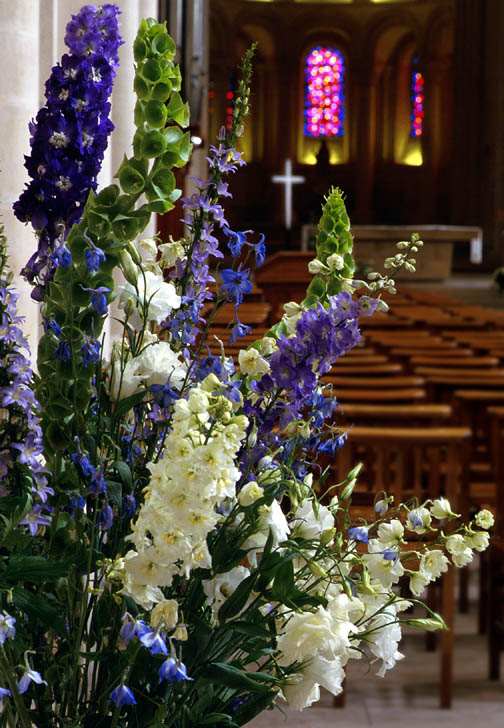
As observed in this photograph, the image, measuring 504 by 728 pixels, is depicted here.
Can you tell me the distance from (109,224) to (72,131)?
7 centimetres

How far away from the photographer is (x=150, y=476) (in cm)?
72

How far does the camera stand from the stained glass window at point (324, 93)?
74.7 ft

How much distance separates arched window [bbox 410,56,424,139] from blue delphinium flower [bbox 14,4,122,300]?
73.2ft

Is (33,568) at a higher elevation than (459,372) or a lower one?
higher

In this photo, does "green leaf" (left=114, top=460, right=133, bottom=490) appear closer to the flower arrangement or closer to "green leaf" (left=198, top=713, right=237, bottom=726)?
the flower arrangement

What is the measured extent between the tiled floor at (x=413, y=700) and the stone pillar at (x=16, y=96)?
5.82 ft

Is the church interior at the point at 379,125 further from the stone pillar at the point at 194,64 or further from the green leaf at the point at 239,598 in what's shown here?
the green leaf at the point at 239,598

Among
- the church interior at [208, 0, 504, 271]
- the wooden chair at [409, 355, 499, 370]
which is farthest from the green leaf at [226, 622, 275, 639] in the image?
the church interior at [208, 0, 504, 271]

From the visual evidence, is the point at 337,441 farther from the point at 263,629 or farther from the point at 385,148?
the point at 385,148

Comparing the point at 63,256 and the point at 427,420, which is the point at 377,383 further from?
the point at 63,256

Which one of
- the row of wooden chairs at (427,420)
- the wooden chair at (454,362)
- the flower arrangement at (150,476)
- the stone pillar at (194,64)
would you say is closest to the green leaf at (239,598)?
the flower arrangement at (150,476)

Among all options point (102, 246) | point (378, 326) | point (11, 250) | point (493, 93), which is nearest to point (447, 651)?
point (11, 250)

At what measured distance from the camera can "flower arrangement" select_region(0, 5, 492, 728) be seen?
2.43 ft

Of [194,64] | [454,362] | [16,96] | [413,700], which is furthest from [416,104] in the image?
[16,96]
